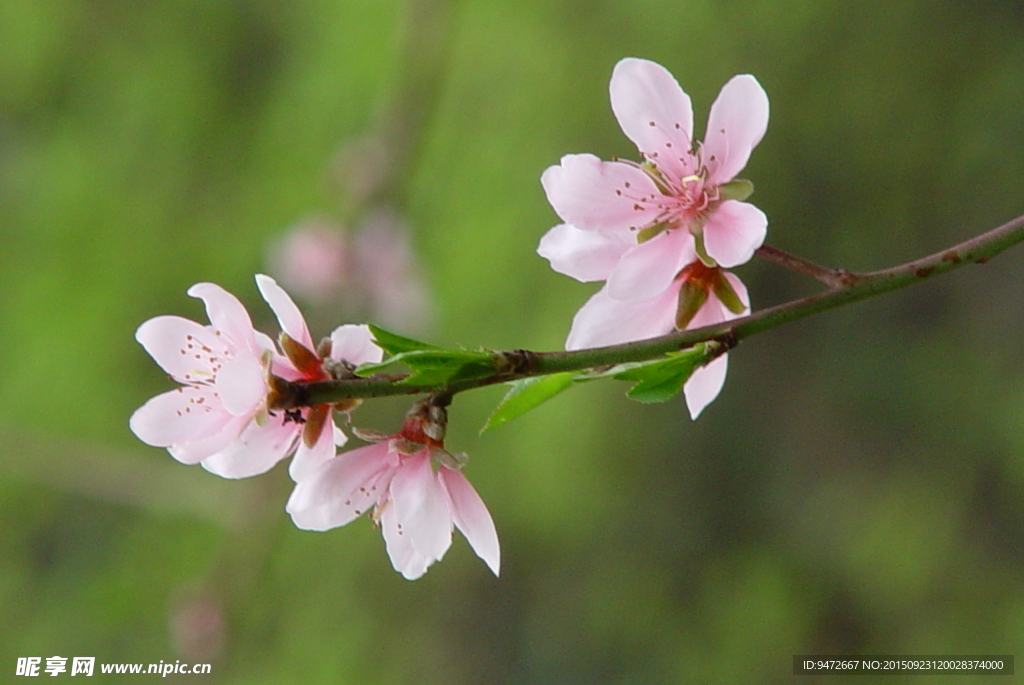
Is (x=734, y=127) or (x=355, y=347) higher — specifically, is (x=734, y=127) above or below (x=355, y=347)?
above

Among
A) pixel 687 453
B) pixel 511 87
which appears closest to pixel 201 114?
pixel 511 87

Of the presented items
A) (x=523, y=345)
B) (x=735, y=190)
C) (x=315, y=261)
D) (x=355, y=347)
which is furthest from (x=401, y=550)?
(x=523, y=345)

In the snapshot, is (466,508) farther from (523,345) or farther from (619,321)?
(523,345)

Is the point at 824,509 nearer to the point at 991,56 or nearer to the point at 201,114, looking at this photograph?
the point at 991,56

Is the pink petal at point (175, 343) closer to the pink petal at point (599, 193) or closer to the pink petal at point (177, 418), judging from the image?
the pink petal at point (177, 418)

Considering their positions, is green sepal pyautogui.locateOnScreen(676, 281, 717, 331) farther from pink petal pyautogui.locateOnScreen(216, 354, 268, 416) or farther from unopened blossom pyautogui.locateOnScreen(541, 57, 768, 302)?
pink petal pyautogui.locateOnScreen(216, 354, 268, 416)

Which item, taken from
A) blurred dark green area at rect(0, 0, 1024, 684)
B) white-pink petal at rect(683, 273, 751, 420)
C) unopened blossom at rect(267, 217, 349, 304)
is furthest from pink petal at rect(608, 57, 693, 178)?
unopened blossom at rect(267, 217, 349, 304)
